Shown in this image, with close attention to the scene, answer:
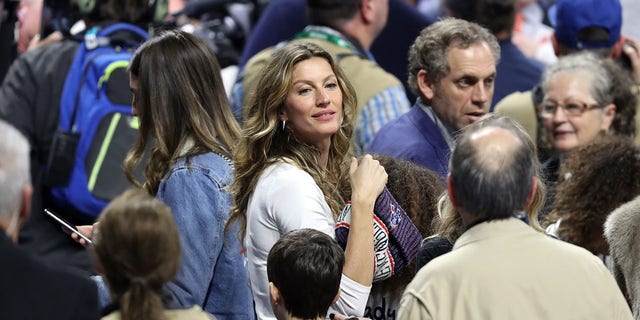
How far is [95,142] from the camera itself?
5.89 m

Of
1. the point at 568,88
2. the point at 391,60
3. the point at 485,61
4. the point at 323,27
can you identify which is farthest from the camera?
the point at 391,60

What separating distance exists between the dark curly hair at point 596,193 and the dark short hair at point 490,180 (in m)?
1.39

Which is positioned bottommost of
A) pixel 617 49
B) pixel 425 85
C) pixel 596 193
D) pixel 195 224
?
pixel 617 49

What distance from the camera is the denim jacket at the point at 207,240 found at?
4340 millimetres

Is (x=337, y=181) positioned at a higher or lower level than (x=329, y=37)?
higher

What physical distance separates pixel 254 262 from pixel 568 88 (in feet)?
7.75

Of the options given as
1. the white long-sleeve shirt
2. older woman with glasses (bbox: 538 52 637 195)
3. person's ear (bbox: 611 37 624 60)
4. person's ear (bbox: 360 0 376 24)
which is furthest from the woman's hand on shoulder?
person's ear (bbox: 611 37 624 60)

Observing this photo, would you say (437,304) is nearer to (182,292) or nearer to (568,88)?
(182,292)

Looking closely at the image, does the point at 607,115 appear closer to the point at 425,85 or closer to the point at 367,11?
the point at 425,85

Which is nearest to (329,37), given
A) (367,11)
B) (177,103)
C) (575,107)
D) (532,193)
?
(367,11)

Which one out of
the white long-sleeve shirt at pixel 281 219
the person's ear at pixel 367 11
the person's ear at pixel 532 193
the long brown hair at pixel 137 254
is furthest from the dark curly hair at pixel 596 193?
the long brown hair at pixel 137 254

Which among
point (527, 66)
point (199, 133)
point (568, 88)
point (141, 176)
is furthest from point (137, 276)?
point (527, 66)

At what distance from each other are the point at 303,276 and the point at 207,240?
24.4 inches

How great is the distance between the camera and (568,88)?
6102 millimetres
